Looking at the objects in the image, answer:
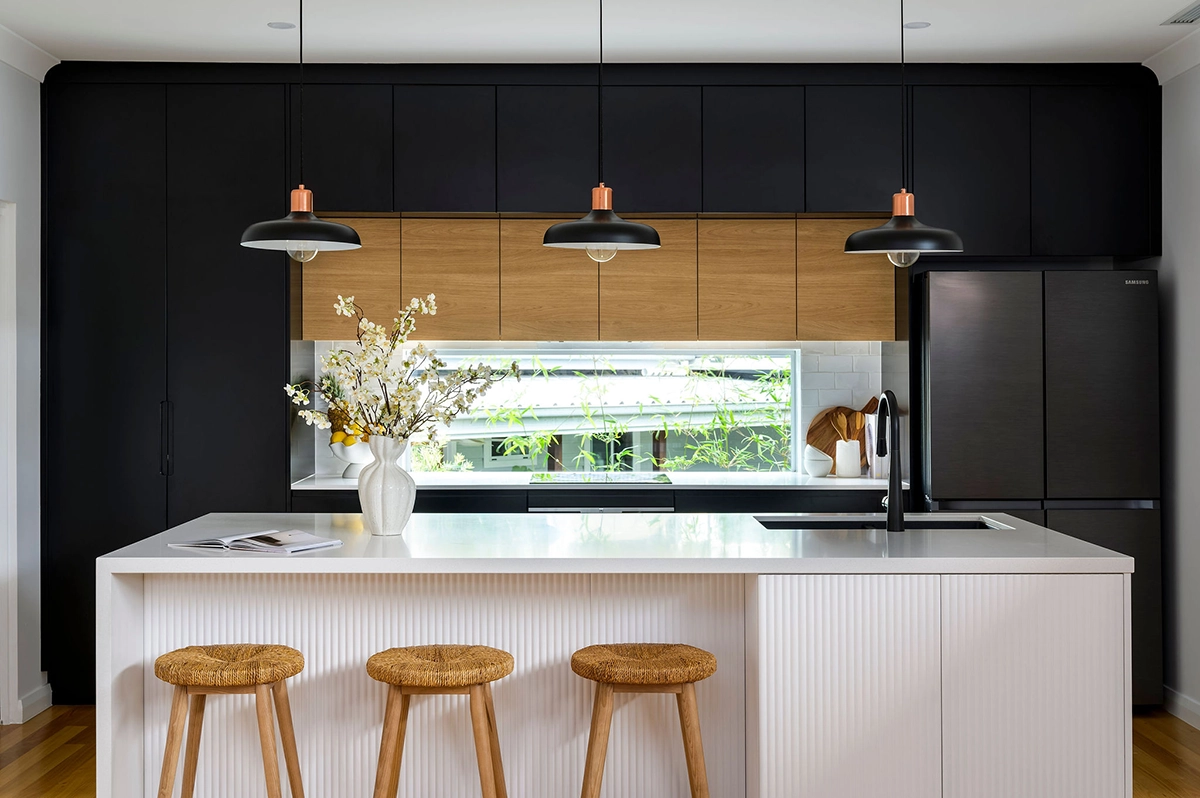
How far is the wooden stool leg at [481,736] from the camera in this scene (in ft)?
8.36

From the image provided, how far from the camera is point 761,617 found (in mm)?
2648

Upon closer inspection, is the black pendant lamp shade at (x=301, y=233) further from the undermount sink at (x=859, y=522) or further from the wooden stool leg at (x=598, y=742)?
the undermount sink at (x=859, y=522)

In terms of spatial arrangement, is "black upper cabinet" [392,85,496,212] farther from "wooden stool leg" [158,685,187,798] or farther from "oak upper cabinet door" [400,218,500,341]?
"wooden stool leg" [158,685,187,798]

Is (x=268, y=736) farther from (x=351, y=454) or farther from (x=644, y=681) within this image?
(x=351, y=454)

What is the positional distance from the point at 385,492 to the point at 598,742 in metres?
0.95

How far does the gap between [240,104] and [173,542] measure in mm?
2289

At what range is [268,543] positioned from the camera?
2.77 metres

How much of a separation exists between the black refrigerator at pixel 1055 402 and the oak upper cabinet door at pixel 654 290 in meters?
1.07

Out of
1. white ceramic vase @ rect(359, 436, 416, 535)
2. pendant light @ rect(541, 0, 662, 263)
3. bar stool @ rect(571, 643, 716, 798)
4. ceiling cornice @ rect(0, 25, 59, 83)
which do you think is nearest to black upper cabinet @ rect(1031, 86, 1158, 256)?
pendant light @ rect(541, 0, 662, 263)

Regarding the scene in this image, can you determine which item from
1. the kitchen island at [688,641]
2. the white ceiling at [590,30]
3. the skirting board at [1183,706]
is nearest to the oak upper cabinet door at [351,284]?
the white ceiling at [590,30]

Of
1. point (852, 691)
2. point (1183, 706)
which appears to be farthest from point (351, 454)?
point (1183, 706)

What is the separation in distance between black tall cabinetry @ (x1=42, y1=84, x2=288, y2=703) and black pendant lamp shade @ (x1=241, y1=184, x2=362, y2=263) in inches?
57.9

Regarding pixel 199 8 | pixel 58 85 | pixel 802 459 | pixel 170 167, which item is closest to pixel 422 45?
pixel 199 8

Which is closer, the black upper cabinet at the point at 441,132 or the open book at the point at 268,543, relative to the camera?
the open book at the point at 268,543
